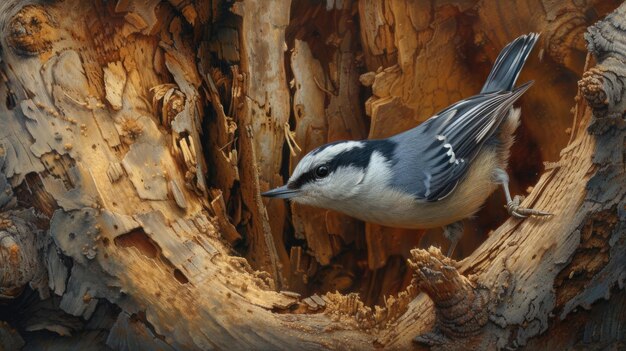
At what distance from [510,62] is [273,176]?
37.5 inches

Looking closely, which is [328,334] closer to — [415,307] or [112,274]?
[415,307]

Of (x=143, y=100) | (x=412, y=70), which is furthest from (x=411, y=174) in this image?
(x=143, y=100)

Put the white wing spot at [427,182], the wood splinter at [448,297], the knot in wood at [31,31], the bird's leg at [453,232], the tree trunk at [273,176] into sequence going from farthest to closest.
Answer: the bird's leg at [453,232] → the white wing spot at [427,182] → the knot in wood at [31,31] → the tree trunk at [273,176] → the wood splinter at [448,297]

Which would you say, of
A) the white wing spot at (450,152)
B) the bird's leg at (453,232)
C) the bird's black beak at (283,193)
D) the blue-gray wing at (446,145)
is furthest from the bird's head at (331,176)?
the bird's leg at (453,232)

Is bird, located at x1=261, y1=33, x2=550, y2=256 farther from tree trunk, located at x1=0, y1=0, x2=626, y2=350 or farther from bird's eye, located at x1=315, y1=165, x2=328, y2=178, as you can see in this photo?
tree trunk, located at x1=0, y1=0, x2=626, y2=350

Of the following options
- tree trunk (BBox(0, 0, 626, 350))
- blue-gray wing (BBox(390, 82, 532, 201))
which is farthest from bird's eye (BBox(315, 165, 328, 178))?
tree trunk (BBox(0, 0, 626, 350))

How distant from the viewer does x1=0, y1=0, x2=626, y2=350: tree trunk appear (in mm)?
1878

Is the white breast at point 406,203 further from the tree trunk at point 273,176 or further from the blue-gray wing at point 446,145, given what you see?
the tree trunk at point 273,176

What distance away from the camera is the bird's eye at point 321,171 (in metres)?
2.28

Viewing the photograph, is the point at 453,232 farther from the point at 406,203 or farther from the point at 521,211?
the point at 521,211

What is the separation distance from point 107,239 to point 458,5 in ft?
4.85

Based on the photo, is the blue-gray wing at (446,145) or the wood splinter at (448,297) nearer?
the wood splinter at (448,297)

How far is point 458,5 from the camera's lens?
256cm

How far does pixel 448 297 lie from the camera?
179 cm
